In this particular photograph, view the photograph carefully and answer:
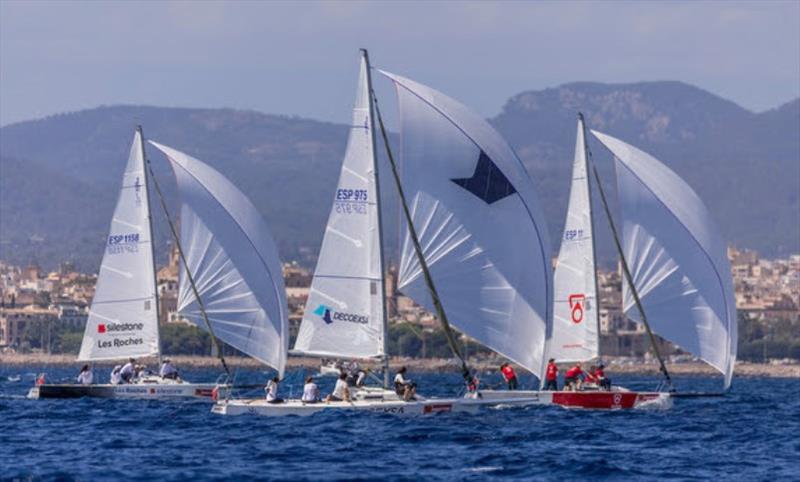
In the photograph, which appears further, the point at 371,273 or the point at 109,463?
the point at 371,273

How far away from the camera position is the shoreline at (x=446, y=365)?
509 feet

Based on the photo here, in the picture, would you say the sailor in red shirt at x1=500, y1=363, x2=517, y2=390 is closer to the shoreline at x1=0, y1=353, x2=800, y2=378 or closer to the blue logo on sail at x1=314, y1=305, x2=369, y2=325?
the blue logo on sail at x1=314, y1=305, x2=369, y2=325

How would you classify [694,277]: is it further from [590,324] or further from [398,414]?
[398,414]

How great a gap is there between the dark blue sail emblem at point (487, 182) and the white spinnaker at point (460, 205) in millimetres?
20

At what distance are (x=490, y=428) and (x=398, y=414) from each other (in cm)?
192

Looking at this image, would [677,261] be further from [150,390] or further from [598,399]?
[150,390]

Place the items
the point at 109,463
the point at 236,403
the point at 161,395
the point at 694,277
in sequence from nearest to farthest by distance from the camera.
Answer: the point at 109,463 < the point at 236,403 < the point at 694,277 < the point at 161,395

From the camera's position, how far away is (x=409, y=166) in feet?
125

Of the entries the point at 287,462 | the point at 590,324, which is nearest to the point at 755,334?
the point at 590,324

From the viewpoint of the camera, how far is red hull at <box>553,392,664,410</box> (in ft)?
143

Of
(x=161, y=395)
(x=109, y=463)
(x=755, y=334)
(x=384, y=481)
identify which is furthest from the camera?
(x=755, y=334)

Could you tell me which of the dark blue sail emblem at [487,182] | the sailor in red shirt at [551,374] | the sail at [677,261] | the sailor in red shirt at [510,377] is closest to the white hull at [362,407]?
the sailor in red shirt at [510,377]

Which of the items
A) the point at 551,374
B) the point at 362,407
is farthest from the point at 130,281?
the point at 362,407

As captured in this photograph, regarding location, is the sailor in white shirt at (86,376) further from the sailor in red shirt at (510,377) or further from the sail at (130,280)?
the sailor in red shirt at (510,377)
